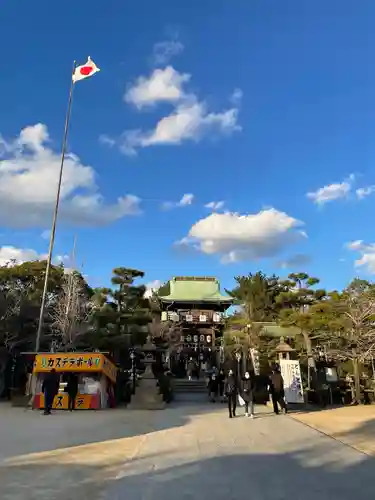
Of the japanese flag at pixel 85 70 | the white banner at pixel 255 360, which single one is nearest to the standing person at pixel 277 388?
the white banner at pixel 255 360

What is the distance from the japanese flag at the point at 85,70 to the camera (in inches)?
874

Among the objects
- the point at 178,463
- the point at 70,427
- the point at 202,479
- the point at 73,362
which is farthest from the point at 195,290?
the point at 202,479

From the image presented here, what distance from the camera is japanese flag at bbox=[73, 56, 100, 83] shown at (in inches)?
874

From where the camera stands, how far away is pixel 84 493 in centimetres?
541

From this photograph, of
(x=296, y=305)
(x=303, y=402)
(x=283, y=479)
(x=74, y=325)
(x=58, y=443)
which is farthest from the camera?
(x=296, y=305)

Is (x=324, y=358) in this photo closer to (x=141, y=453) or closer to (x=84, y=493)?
(x=141, y=453)

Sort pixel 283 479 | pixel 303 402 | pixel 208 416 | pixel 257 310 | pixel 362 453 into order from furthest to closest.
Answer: pixel 257 310 → pixel 303 402 → pixel 208 416 → pixel 362 453 → pixel 283 479

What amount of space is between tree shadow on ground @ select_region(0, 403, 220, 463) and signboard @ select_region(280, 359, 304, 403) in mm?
3788

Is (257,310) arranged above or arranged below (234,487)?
above

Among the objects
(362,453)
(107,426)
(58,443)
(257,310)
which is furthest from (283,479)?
(257,310)

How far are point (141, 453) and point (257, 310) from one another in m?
30.9

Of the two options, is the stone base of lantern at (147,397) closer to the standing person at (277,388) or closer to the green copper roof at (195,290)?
the standing person at (277,388)

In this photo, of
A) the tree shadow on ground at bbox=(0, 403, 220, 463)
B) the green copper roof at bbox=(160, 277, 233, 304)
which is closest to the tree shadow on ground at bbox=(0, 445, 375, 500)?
the tree shadow on ground at bbox=(0, 403, 220, 463)

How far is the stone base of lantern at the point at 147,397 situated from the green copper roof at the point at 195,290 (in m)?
24.1
